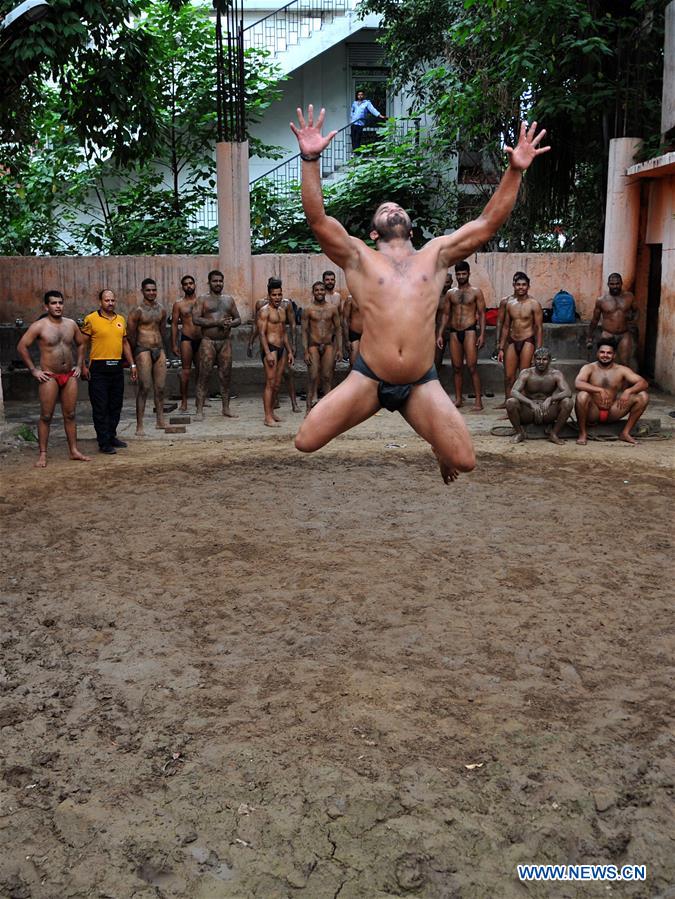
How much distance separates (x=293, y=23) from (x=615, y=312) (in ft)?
35.9

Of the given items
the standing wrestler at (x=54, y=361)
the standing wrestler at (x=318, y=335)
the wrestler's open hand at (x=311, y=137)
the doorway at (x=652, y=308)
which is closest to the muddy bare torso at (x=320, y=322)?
the standing wrestler at (x=318, y=335)

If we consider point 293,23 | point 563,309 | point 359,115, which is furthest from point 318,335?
point 293,23

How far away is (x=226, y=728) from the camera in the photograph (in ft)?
15.0

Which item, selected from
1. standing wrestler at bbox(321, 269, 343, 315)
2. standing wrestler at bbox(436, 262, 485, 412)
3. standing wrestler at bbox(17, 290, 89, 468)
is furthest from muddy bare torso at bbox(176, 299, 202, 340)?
standing wrestler at bbox(436, 262, 485, 412)

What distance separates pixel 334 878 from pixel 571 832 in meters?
0.96

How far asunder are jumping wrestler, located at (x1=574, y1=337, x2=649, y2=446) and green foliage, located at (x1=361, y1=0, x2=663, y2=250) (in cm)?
526

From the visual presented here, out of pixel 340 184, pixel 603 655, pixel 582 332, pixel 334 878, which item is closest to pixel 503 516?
pixel 603 655

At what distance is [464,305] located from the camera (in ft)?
42.5

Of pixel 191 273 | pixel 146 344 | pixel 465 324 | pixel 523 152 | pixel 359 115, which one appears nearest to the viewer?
pixel 523 152

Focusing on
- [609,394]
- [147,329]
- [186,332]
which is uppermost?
[147,329]

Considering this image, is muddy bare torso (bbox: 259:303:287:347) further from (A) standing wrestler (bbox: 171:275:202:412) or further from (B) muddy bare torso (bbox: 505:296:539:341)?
(B) muddy bare torso (bbox: 505:296:539:341)

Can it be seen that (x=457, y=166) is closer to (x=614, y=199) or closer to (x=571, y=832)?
(x=614, y=199)

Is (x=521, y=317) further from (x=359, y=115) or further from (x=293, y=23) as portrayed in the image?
(x=293, y=23)

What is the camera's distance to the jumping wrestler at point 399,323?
5254 mm
